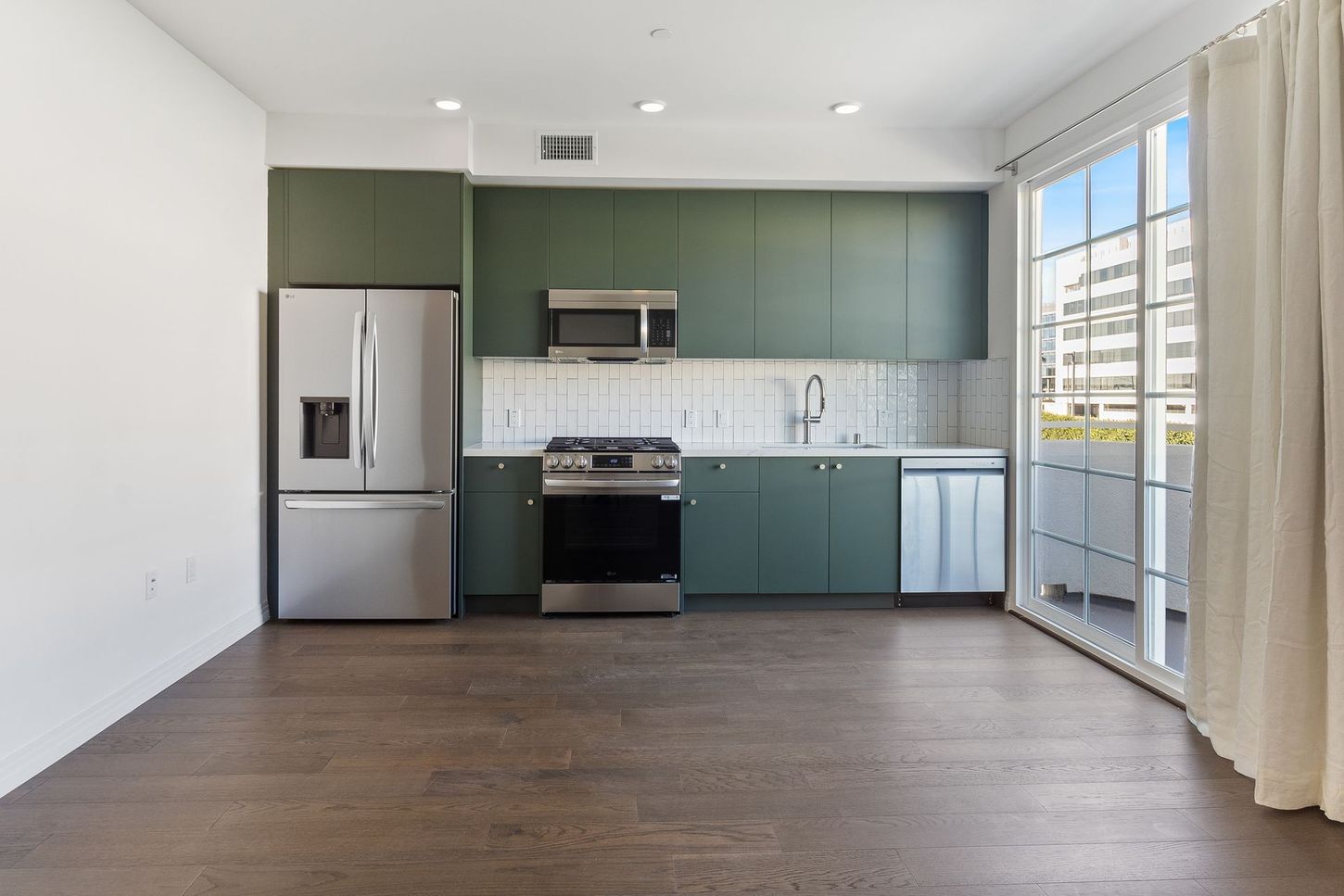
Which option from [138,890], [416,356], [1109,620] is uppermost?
[416,356]

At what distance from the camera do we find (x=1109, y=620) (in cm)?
335

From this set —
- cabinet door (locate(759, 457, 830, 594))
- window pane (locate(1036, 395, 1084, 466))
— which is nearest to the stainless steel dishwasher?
window pane (locate(1036, 395, 1084, 466))

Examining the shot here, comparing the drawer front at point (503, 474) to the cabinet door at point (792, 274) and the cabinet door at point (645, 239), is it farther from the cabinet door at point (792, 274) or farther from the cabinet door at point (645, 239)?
the cabinet door at point (792, 274)

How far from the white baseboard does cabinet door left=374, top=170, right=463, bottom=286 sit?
6.21 ft

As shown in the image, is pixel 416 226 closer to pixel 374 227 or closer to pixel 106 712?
pixel 374 227

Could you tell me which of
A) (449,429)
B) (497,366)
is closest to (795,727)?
(449,429)

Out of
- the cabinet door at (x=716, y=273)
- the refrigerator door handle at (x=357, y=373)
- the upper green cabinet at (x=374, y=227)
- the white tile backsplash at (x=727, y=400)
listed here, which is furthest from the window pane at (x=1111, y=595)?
the refrigerator door handle at (x=357, y=373)

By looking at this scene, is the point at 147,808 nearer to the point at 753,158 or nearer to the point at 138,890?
the point at 138,890

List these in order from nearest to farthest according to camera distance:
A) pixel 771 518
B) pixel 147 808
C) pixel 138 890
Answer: pixel 138 890 → pixel 147 808 → pixel 771 518

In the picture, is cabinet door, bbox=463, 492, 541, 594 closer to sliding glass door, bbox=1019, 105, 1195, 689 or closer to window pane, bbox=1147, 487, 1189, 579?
sliding glass door, bbox=1019, 105, 1195, 689

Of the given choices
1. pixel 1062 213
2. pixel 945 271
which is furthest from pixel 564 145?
pixel 1062 213

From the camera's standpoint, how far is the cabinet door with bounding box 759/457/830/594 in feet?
13.5

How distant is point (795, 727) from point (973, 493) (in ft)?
6.86

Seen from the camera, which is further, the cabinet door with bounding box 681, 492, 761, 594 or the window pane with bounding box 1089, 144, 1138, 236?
the cabinet door with bounding box 681, 492, 761, 594
